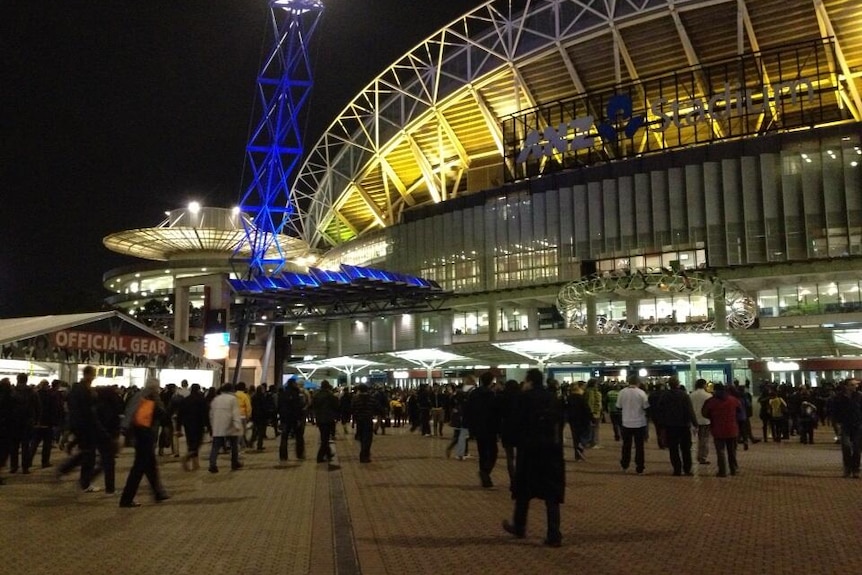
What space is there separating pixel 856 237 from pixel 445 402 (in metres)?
28.9

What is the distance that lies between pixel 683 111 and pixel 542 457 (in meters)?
48.8

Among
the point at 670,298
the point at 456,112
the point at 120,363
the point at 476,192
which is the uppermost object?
the point at 456,112

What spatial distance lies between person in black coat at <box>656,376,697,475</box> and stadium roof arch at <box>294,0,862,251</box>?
39547 millimetres

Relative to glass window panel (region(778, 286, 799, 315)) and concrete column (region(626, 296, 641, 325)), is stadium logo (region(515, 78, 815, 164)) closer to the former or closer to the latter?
concrete column (region(626, 296, 641, 325))

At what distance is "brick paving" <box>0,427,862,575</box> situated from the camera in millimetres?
6719

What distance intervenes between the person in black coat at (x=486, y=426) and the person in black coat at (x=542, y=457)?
4077 millimetres

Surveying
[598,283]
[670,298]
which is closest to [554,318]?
[670,298]

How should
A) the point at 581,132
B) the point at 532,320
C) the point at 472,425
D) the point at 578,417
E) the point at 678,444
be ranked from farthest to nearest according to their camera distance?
the point at 532,320, the point at 581,132, the point at 578,417, the point at 678,444, the point at 472,425

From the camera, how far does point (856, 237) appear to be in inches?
1596

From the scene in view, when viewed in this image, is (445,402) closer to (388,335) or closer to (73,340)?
(73,340)

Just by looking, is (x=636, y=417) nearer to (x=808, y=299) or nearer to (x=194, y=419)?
(x=194, y=419)

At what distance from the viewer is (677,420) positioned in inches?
503

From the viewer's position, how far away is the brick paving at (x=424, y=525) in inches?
265

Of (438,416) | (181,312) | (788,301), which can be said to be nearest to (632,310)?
(788,301)
